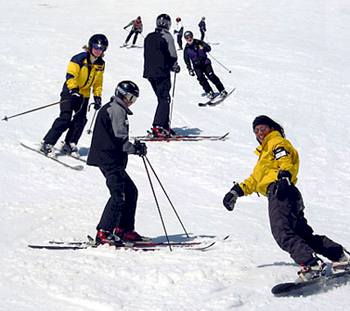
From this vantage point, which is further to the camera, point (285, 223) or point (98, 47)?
point (98, 47)

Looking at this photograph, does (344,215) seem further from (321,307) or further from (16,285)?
Result: (16,285)

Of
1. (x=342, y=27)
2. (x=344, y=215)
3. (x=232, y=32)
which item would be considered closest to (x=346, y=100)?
(x=344, y=215)

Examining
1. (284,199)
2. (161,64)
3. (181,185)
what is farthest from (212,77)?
(284,199)

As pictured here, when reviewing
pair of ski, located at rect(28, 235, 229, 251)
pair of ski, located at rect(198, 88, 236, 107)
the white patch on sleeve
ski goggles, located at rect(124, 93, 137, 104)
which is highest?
ski goggles, located at rect(124, 93, 137, 104)

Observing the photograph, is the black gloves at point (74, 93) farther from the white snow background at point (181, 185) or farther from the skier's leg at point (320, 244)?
the skier's leg at point (320, 244)

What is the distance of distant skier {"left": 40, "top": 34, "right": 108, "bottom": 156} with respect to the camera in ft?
29.8

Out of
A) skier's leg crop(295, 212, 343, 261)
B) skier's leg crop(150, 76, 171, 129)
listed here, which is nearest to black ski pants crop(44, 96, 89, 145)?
skier's leg crop(150, 76, 171, 129)

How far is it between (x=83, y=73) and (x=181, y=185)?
2183mm

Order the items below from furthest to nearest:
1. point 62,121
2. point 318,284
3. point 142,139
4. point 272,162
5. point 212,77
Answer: point 212,77, point 142,139, point 62,121, point 272,162, point 318,284

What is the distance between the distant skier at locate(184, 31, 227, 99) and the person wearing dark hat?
30.6 ft

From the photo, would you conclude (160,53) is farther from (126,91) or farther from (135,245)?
(135,245)

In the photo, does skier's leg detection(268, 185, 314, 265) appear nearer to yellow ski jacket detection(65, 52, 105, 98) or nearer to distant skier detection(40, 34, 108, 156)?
distant skier detection(40, 34, 108, 156)

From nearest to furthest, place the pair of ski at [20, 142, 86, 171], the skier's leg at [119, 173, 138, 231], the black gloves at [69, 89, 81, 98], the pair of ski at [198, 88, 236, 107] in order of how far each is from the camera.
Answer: the skier's leg at [119, 173, 138, 231] < the black gloves at [69, 89, 81, 98] < the pair of ski at [20, 142, 86, 171] < the pair of ski at [198, 88, 236, 107]

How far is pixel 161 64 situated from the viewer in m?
11.4
